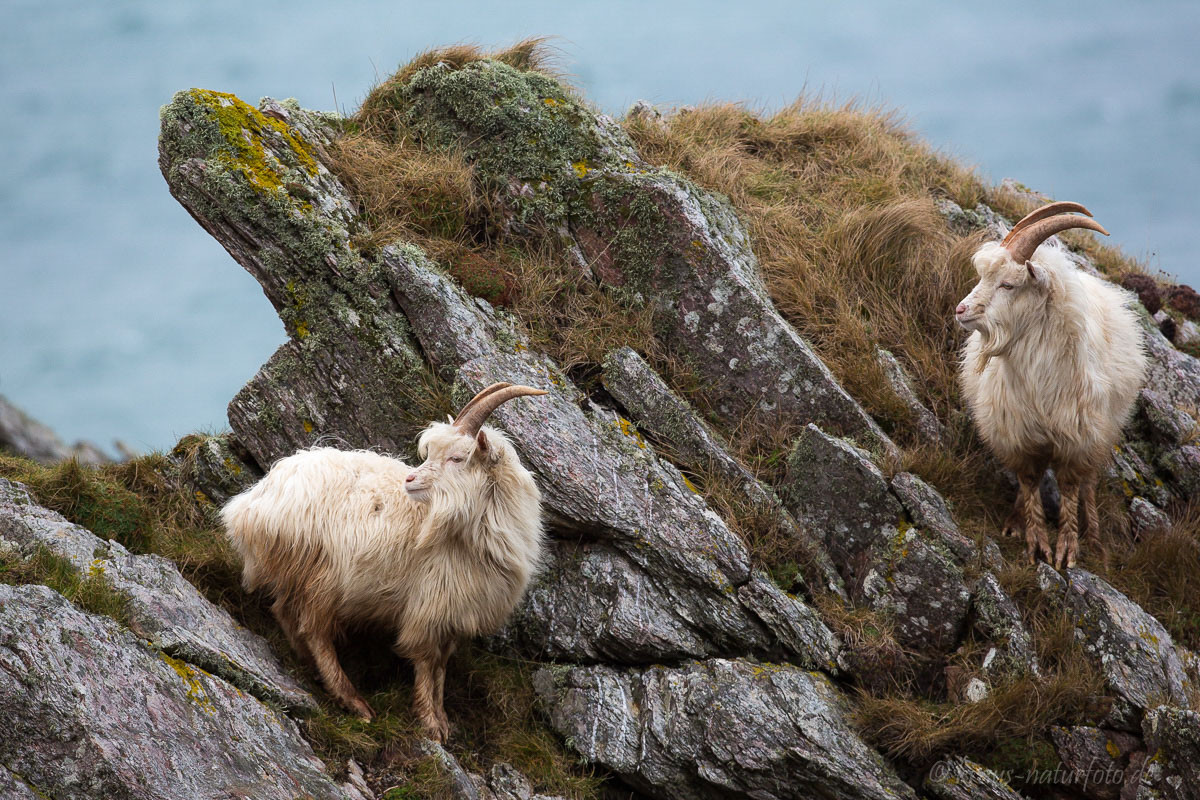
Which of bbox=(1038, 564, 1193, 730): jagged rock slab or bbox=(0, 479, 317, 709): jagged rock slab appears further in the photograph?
bbox=(1038, 564, 1193, 730): jagged rock slab

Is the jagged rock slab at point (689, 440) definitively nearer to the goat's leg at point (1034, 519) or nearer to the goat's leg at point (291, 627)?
the goat's leg at point (1034, 519)

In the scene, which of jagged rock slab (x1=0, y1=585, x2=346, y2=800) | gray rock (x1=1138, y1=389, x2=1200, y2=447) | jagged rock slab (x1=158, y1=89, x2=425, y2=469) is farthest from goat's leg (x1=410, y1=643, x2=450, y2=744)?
gray rock (x1=1138, y1=389, x2=1200, y2=447)

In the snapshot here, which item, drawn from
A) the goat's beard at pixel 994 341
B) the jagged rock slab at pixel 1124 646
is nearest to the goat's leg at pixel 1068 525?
the jagged rock slab at pixel 1124 646

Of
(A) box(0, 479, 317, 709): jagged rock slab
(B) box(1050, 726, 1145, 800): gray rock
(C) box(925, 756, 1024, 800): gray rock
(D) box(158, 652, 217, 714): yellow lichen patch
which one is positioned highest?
(B) box(1050, 726, 1145, 800): gray rock

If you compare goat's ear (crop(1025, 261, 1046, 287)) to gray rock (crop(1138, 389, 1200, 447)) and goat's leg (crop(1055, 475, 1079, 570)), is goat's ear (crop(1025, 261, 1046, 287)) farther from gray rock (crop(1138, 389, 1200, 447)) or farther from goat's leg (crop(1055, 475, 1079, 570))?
gray rock (crop(1138, 389, 1200, 447))

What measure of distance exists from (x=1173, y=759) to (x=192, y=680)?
600 cm

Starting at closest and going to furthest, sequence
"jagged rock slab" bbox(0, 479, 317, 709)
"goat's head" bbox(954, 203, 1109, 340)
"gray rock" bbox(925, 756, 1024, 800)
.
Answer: "jagged rock slab" bbox(0, 479, 317, 709) → "gray rock" bbox(925, 756, 1024, 800) → "goat's head" bbox(954, 203, 1109, 340)

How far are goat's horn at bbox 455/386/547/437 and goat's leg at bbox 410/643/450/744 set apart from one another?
5.00 ft

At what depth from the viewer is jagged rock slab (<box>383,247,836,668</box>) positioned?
21.3 feet

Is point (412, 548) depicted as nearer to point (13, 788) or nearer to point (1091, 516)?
point (13, 788)

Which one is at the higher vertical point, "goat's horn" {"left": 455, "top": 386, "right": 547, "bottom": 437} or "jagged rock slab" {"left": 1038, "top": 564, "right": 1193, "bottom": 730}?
"jagged rock slab" {"left": 1038, "top": 564, "right": 1193, "bottom": 730}

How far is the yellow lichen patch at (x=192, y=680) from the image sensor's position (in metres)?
5.04

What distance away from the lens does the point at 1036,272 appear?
699 centimetres

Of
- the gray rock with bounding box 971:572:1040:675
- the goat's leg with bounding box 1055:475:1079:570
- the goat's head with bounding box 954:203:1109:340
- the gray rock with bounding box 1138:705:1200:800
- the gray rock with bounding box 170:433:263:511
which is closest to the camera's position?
the gray rock with bounding box 1138:705:1200:800
